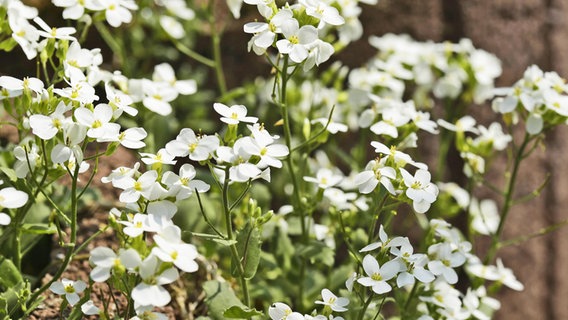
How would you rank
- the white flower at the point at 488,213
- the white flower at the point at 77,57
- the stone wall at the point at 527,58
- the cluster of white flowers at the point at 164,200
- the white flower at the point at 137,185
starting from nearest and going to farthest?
the cluster of white flowers at the point at 164,200, the white flower at the point at 137,185, the white flower at the point at 77,57, the white flower at the point at 488,213, the stone wall at the point at 527,58

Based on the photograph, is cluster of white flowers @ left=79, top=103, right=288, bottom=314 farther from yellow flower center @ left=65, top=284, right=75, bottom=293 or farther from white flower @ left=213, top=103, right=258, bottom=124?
yellow flower center @ left=65, top=284, right=75, bottom=293

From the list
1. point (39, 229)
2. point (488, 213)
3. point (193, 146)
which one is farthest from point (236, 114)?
point (488, 213)

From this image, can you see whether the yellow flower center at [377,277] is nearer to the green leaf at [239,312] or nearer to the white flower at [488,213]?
the green leaf at [239,312]

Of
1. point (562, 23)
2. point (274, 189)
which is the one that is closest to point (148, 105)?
point (274, 189)

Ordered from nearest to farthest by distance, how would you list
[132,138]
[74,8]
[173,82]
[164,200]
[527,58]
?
1. [164,200]
2. [132,138]
3. [74,8]
4. [173,82]
5. [527,58]

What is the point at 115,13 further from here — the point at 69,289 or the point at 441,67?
the point at 441,67

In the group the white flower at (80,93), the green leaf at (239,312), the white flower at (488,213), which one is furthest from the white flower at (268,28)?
the white flower at (488,213)

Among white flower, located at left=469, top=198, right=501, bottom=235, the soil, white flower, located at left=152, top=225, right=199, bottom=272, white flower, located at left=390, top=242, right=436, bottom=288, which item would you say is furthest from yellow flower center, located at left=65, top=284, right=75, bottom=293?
white flower, located at left=469, top=198, right=501, bottom=235

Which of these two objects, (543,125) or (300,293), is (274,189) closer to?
(300,293)
